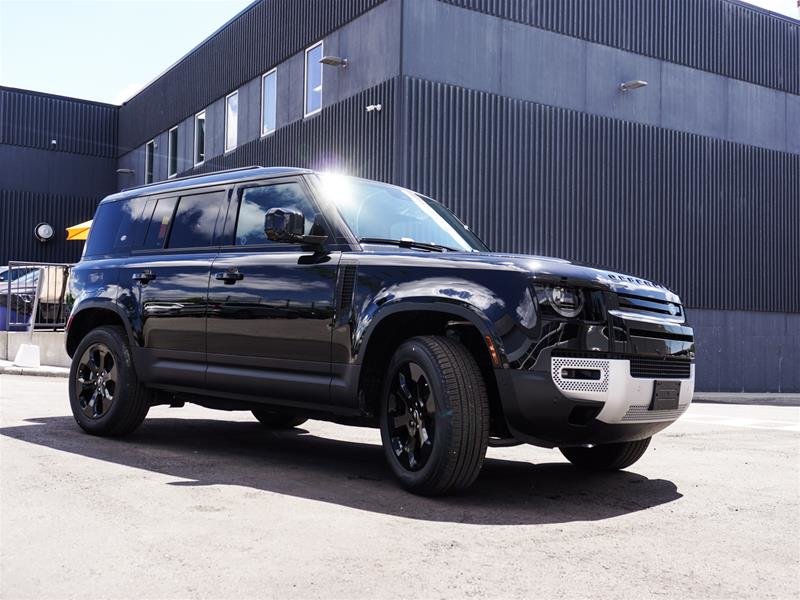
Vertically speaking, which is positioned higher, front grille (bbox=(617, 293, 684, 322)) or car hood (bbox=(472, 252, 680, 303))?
car hood (bbox=(472, 252, 680, 303))

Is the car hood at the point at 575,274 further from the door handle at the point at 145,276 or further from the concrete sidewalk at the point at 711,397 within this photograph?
the concrete sidewalk at the point at 711,397

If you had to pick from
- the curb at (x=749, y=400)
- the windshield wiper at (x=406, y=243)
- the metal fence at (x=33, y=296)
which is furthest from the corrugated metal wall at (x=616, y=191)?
the windshield wiper at (x=406, y=243)

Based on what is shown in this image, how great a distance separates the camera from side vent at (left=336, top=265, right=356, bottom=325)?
518 cm

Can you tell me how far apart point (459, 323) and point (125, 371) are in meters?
3.04

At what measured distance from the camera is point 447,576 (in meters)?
3.31

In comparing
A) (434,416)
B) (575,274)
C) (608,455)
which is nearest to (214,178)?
(434,416)

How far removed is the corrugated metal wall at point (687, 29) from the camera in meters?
19.0

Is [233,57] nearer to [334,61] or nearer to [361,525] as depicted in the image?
[334,61]

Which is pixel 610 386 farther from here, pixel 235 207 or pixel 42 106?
pixel 42 106

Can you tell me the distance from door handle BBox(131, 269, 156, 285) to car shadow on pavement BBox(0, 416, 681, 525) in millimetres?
1263

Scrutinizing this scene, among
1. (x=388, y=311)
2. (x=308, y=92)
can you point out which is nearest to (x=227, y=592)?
(x=388, y=311)

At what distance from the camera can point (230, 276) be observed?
588 cm

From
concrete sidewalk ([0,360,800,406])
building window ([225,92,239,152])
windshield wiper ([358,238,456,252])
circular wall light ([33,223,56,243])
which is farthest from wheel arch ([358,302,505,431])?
circular wall light ([33,223,56,243])

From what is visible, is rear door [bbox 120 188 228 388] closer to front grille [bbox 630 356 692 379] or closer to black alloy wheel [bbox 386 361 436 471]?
black alloy wheel [bbox 386 361 436 471]
